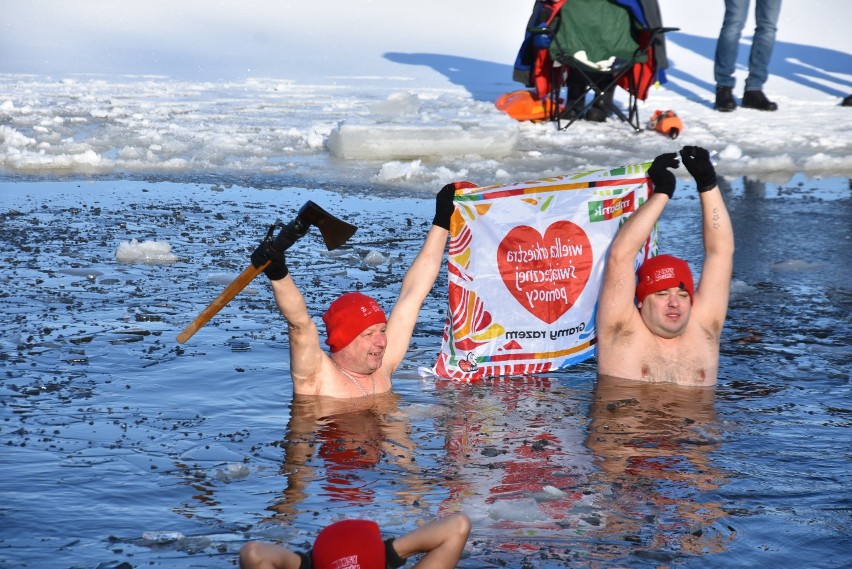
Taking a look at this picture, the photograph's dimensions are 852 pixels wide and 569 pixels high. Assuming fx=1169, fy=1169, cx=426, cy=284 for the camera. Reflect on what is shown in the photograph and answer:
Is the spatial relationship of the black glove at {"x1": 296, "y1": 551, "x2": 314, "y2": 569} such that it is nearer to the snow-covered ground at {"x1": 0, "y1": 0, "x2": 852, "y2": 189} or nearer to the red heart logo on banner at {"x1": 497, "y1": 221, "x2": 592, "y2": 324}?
the red heart logo on banner at {"x1": 497, "y1": 221, "x2": 592, "y2": 324}

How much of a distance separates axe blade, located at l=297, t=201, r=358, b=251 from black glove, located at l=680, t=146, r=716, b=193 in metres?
1.68

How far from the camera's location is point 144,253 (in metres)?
7.77

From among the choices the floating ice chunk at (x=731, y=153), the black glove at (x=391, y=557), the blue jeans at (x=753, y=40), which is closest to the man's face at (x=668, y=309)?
the black glove at (x=391, y=557)

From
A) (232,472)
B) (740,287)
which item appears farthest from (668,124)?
(232,472)

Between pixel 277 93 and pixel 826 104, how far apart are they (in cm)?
734

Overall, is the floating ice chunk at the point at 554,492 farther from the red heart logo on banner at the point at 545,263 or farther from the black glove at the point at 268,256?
the red heart logo on banner at the point at 545,263

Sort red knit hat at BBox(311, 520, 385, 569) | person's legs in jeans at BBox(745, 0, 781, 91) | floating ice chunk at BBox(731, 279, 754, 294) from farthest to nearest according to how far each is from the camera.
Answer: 1. person's legs in jeans at BBox(745, 0, 781, 91)
2. floating ice chunk at BBox(731, 279, 754, 294)
3. red knit hat at BBox(311, 520, 385, 569)

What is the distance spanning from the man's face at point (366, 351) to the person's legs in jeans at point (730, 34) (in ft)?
28.4

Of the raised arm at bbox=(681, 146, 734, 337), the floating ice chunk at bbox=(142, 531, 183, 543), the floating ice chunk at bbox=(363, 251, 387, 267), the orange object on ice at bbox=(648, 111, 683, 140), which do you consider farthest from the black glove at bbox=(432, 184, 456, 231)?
the orange object on ice at bbox=(648, 111, 683, 140)

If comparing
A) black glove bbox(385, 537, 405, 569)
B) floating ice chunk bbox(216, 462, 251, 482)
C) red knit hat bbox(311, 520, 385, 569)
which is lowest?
floating ice chunk bbox(216, 462, 251, 482)

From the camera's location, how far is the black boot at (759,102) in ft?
46.7

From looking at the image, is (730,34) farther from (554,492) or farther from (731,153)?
(554,492)

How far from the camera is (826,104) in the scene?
15086mm

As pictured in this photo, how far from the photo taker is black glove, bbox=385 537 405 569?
335cm
